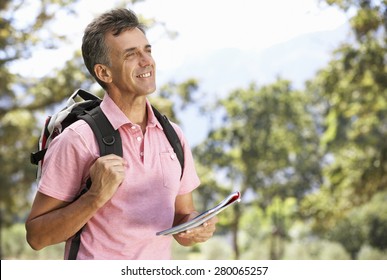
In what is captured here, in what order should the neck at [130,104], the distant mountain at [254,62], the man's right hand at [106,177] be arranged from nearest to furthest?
the man's right hand at [106,177] < the neck at [130,104] < the distant mountain at [254,62]

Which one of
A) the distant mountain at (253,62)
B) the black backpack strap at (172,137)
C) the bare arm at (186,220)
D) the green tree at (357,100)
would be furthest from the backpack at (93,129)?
the distant mountain at (253,62)

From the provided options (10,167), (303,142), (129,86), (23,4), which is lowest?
(303,142)

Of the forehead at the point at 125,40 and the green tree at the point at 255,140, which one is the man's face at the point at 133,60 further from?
the green tree at the point at 255,140

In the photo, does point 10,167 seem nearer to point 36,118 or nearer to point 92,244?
point 36,118

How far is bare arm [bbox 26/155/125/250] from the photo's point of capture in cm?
145

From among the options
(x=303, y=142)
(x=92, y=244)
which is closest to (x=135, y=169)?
(x=92, y=244)

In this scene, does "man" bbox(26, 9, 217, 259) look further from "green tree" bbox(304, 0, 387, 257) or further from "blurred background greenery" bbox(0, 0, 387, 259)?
"green tree" bbox(304, 0, 387, 257)

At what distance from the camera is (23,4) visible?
11.9 m

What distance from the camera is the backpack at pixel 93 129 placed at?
155 centimetres

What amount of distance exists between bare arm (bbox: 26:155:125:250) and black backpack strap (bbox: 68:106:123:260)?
0.04 metres

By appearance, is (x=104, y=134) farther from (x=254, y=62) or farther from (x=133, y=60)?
(x=254, y=62)

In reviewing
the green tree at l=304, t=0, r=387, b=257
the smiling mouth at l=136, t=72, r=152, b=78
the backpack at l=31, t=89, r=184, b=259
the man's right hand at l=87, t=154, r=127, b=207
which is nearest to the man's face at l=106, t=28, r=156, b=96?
the smiling mouth at l=136, t=72, r=152, b=78

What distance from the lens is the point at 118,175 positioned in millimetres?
1443

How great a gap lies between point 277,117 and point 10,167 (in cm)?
1265
